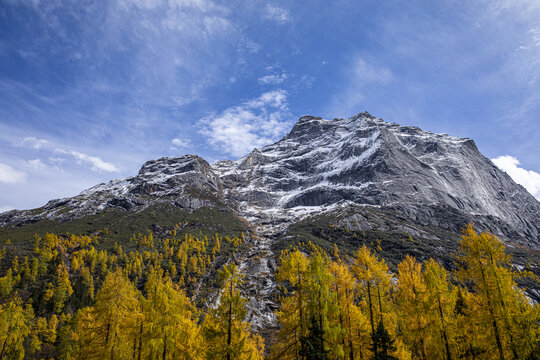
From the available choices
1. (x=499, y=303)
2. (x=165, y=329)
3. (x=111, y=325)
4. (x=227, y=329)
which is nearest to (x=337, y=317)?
(x=227, y=329)

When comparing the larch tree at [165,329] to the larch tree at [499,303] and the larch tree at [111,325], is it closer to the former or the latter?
the larch tree at [111,325]

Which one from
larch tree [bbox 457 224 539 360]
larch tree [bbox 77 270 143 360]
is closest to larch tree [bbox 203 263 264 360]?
larch tree [bbox 77 270 143 360]

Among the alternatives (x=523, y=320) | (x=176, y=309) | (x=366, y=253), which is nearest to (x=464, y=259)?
(x=523, y=320)

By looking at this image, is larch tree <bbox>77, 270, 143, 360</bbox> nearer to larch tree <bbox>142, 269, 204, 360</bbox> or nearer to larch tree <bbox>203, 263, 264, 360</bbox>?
larch tree <bbox>142, 269, 204, 360</bbox>

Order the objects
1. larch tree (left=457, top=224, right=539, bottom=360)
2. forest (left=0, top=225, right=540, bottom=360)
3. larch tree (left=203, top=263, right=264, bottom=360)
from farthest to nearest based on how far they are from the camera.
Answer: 1. forest (left=0, top=225, right=540, bottom=360)
2. larch tree (left=457, top=224, right=539, bottom=360)
3. larch tree (left=203, top=263, right=264, bottom=360)

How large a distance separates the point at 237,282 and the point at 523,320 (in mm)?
18928

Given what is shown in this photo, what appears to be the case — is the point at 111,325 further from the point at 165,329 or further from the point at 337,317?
the point at 337,317

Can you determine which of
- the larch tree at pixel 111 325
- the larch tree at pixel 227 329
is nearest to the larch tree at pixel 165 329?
the larch tree at pixel 111 325

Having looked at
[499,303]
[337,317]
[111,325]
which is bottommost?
[111,325]

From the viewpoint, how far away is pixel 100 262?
120 metres

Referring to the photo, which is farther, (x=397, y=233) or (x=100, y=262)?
(x=397, y=233)

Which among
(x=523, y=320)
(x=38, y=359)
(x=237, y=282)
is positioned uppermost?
(x=237, y=282)

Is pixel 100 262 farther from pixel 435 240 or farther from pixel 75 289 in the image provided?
pixel 435 240

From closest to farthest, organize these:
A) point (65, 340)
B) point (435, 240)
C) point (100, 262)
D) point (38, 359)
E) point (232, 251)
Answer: point (65, 340), point (38, 359), point (100, 262), point (232, 251), point (435, 240)
